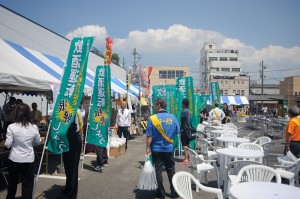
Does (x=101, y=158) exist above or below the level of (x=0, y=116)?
below

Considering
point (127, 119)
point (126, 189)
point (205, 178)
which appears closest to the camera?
point (126, 189)

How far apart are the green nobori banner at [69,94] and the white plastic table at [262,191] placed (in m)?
3.09

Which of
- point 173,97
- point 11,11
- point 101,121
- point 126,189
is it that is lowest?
point 126,189

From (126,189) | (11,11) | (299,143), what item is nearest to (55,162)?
(126,189)

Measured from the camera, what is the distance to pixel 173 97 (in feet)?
34.1

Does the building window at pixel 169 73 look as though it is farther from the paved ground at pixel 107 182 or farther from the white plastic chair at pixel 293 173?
the white plastic chair at pixel 293 173

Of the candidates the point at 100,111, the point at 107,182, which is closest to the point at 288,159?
the point at 107,182

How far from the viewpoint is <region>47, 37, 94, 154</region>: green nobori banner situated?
506 centimetres

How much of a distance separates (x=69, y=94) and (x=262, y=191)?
12.1 ft

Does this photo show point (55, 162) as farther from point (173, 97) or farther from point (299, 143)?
point (299, 143)

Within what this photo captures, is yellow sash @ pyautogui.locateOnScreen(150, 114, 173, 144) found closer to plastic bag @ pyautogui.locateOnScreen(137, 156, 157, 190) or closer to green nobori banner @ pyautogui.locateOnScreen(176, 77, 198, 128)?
plastic bag @ pyautogui.locateOnScreen(137, 156, 157, 190)

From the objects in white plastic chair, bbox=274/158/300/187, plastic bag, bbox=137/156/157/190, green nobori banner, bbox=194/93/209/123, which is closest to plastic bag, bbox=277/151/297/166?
white plastic chair, bbox=274/158/300/187

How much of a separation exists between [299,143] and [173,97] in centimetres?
506

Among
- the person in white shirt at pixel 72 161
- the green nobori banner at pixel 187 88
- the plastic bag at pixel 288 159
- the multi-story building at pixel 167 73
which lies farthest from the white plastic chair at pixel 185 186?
the multi-story building at pixel 167 73
